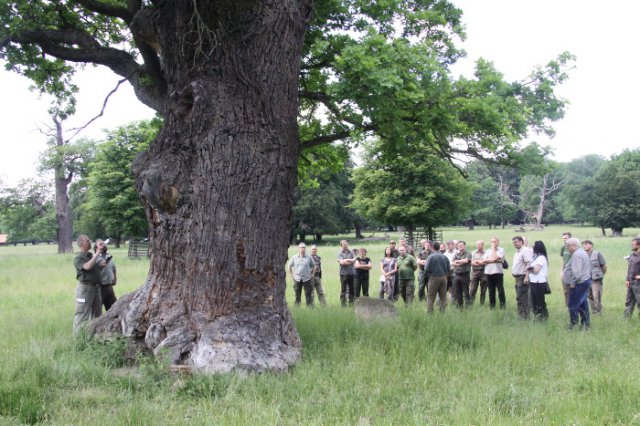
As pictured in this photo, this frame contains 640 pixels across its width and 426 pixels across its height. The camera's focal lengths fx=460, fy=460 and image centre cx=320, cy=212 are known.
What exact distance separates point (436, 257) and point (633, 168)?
73.5 m

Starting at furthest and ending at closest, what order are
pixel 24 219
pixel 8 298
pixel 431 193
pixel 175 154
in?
pixel 24 219 → pixel 431 193 → pixel 8 298 → pixel 175 154

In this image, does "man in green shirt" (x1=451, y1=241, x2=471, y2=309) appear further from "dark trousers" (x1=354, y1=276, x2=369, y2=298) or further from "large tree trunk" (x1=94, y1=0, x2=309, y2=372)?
"large tree trunk" (x1=94, y1=0, x2=309, y2=372)

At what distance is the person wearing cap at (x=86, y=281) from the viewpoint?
8688 millimetres

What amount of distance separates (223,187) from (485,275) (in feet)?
28.4

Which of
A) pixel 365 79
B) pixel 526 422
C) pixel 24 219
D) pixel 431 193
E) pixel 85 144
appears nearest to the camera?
pixel 526 422

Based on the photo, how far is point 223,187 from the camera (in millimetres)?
6293

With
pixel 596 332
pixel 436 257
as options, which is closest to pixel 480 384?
pixel 596 332

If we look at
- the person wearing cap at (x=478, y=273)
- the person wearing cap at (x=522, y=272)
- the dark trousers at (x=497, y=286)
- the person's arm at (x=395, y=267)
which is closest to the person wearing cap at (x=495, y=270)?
the dark trousers at (x=497, y=286)

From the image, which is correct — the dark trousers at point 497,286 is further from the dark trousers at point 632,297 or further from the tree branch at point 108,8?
the tree branch at point 108,8

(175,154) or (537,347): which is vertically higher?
(175,154)

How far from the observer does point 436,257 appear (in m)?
11.0

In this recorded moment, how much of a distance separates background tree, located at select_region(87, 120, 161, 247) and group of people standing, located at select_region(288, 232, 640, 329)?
2355 cm

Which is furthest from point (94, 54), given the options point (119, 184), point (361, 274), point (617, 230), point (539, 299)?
point (617, 230)

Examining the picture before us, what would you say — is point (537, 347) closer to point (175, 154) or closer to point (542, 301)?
point (542, 301)
